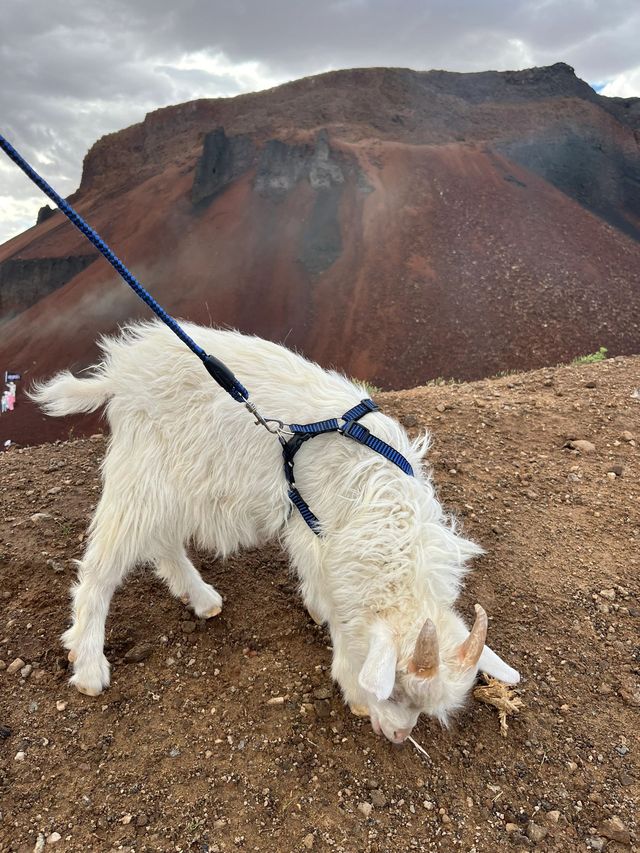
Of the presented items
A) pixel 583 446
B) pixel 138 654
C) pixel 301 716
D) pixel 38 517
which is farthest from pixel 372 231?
pixel 301 716

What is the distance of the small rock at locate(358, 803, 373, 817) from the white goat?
1.12 ft

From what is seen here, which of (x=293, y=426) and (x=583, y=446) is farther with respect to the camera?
(x=583, y=446)

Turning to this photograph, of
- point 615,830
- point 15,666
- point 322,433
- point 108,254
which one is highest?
point 108,254

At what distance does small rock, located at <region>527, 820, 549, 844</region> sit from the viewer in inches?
83.1

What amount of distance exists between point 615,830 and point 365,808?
1036mm

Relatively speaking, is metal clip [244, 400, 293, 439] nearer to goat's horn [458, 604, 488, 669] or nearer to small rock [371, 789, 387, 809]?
goat's horn [458, 604, 488, 669]

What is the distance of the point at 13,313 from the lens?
27.9 metres

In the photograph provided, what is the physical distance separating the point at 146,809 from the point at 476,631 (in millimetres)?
1605

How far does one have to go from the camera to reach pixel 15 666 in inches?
110

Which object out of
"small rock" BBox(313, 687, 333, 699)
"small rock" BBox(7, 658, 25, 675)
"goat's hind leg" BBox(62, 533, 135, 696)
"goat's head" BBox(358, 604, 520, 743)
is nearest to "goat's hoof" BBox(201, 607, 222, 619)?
"goat's hind leg" BBox(62, 533, 135, 696)

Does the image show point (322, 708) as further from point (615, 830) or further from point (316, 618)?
point (615, 830)

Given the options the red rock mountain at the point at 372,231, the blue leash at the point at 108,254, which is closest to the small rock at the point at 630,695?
the blue leash at the point at 108,254

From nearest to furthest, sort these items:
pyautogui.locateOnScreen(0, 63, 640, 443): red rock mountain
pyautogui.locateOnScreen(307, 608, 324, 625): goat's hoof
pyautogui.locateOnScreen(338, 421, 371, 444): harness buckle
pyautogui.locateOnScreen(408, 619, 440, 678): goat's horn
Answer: pyautogui.locateOnScreen(408, 619, 440, 678): goat's horn, pyautogui.locateOnScreen(338, 421, 371, 444): harness buckle, pyautogui.locateOnScreen(307, 608, 324, 625): goat's hoof, pyautogui.locateOnScreen(0, 63, 640, 443): red rock mountain

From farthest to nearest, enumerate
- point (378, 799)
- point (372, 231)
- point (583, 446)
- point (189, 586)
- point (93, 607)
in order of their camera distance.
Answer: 1. point (372, 231)
2. point (583, 446)
3. point (189, 586)
4. point (93, 607)
5. point (378, 799)
